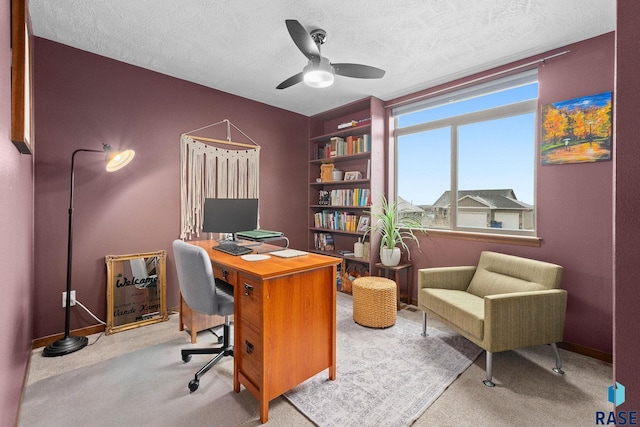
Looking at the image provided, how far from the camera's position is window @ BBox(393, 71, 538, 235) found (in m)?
2.71

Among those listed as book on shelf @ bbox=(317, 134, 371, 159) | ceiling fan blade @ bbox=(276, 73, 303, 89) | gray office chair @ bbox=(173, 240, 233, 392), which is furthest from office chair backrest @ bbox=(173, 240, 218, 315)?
book on shelf @ bbox=(317, 134, 371, 159)

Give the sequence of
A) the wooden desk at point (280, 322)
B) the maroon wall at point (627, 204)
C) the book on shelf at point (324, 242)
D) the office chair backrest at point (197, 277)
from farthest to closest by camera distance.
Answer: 1. the book on shelf at point (324, 242)
2. the office chair backrest at point (197, 277)
3. the wooden desk at point (280, 322)
4. the maroon wall at point (627, 204)

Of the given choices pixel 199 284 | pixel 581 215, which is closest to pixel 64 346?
pixel 199 284

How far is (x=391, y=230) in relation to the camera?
3.27 meters

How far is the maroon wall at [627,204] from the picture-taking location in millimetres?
719

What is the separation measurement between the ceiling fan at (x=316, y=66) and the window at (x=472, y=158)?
1389mm

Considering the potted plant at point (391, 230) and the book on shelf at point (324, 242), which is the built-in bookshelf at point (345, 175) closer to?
the book on shelf at point (324, 242)

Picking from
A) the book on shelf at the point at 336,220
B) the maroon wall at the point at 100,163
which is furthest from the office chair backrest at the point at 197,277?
the book on shelf at the point at 336,220

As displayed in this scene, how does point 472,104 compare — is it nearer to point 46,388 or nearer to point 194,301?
point 194,301

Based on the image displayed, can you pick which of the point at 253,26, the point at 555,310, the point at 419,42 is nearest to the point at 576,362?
the point at 555,310

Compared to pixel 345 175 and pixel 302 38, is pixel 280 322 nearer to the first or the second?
pixel 302 38

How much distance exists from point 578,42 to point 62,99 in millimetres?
4401

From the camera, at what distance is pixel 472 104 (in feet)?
10.1

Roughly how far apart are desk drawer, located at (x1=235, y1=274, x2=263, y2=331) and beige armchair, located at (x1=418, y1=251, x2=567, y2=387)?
1.50 m
